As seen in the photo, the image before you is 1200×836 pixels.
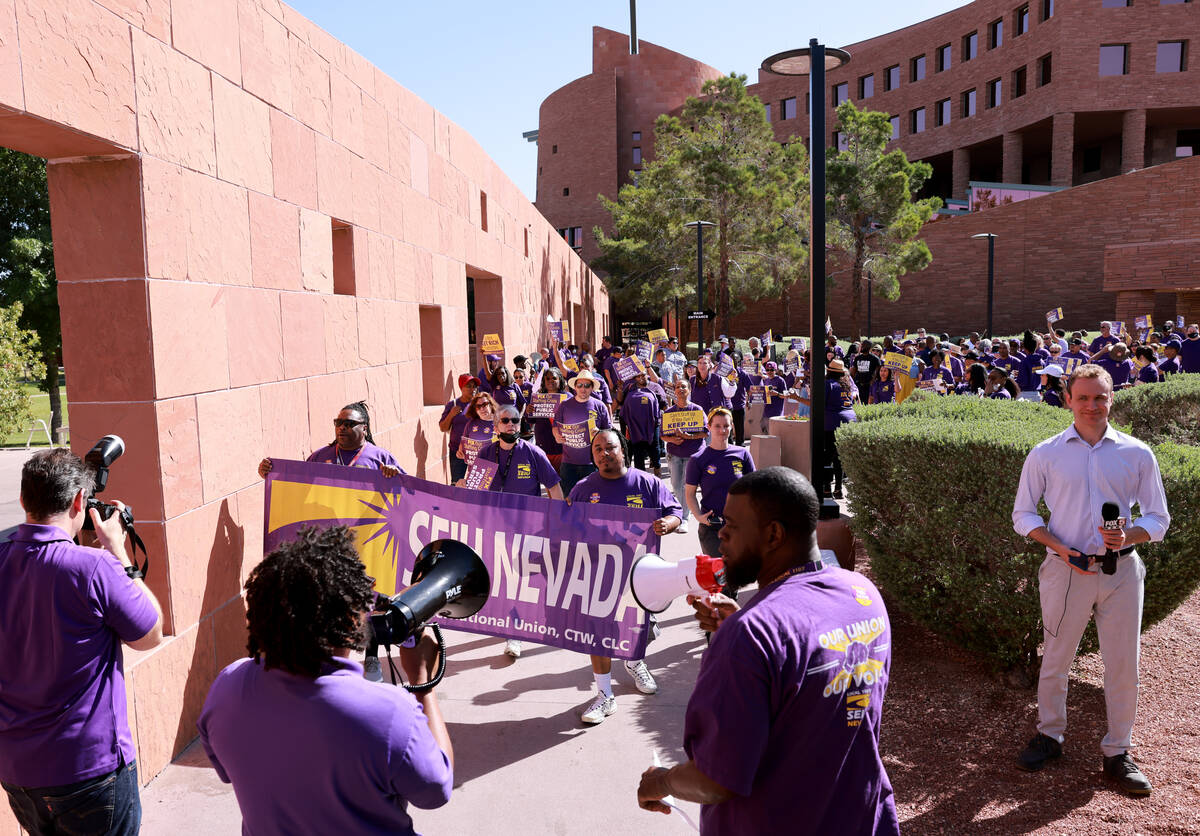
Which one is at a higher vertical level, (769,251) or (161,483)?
(769,251)

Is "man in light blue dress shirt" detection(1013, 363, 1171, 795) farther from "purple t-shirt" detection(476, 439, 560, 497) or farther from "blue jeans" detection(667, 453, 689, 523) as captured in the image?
"blue jeans" detection(667, 453, 689, 523)

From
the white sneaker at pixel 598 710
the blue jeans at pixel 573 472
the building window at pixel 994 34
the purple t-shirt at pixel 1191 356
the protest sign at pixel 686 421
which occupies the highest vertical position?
the building window at pixel 994 34

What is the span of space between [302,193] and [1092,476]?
6003 millimetres

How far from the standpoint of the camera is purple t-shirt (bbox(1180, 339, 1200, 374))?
1826 centimetres

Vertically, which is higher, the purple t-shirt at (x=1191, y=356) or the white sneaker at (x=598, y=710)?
the purple t-shirt at (x=1191, y=356)

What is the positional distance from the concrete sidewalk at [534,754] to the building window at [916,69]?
192ft

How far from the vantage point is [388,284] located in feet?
29.2

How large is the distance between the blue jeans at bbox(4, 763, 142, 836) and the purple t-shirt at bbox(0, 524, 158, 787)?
0.13ft

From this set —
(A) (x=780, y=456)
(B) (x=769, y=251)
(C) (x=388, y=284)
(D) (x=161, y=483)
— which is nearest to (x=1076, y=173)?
(B) (x=769, y=251)

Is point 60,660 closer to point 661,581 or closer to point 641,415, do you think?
point 661,581

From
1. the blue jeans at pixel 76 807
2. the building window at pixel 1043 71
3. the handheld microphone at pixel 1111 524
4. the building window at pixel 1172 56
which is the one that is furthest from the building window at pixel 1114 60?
the blue jeans at pixel 76 807

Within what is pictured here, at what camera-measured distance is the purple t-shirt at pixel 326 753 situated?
189 centimetres

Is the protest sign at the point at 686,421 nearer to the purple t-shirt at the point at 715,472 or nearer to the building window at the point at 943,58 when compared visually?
the purple t-shirt at the point at 715,472

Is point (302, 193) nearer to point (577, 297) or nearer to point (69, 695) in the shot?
point (69, 695)
